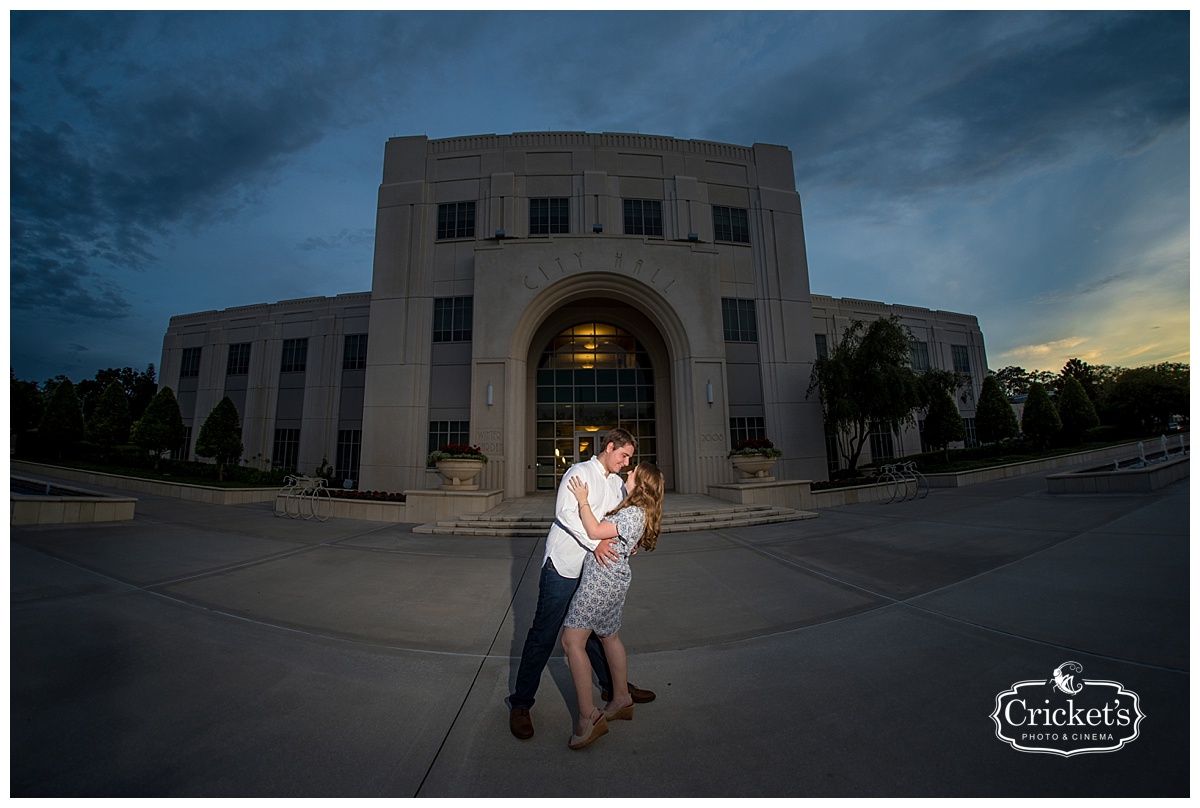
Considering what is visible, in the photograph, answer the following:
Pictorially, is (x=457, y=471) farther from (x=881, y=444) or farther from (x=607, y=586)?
(x=881, y=444)

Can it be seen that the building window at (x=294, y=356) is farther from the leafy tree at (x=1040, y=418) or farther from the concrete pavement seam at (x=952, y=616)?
the leafy tree at (x=1040, y=418)

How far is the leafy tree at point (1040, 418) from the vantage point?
23109mm

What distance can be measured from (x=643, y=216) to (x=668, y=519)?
536 inches

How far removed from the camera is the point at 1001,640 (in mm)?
3367

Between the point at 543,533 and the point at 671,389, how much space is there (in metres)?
9.93

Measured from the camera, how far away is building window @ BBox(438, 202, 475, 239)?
18.5 meters

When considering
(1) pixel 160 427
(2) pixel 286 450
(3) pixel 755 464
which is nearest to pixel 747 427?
(3) pixel 755 464

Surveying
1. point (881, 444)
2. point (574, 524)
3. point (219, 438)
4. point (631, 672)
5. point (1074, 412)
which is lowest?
point (631, 672)

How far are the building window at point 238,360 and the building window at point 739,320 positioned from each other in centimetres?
2694

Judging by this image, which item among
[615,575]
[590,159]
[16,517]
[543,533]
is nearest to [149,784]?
[615,575]

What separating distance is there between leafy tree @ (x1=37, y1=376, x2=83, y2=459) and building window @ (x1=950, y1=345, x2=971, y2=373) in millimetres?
50995

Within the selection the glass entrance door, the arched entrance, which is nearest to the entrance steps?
the glass entrance door

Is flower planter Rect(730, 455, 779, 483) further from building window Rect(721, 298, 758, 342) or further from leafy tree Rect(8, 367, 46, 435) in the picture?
leafy tree Rect(8, 367, 46, 435)

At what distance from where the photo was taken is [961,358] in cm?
3041
